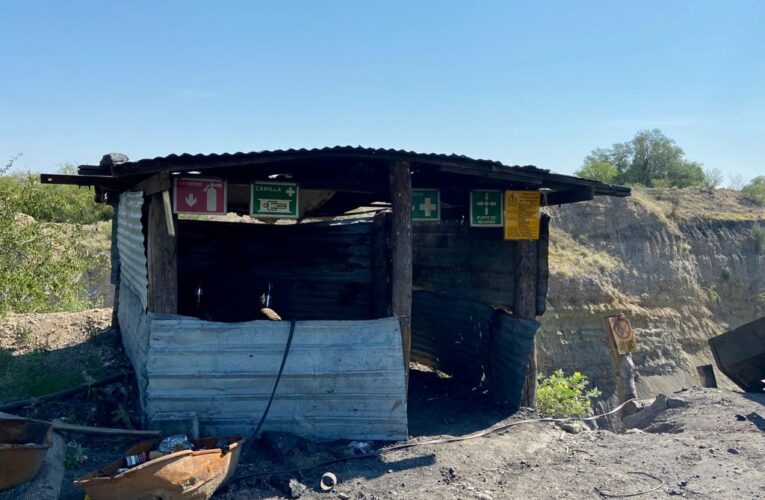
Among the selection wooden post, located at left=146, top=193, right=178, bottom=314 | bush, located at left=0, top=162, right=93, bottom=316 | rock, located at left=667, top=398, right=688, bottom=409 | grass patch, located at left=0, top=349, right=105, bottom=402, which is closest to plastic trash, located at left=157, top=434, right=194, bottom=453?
wooden post, located at left=146, top=193, right=178, bottom=314

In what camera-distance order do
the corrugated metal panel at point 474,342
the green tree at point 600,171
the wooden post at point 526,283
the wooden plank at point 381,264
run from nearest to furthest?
the corrugated metal panel at point 474,342 < the wooden post at point 526,283 < the wooden plank at point 381,264 < the green tree at point 600,171

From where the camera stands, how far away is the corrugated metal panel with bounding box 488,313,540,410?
7744 mm

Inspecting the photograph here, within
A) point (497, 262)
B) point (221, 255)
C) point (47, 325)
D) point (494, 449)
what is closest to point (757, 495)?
point (494, 449)

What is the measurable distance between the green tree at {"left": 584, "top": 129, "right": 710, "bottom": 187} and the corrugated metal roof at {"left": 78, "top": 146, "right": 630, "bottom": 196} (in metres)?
33.1

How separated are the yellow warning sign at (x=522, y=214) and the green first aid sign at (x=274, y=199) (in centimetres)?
264

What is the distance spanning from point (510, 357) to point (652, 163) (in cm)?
3395

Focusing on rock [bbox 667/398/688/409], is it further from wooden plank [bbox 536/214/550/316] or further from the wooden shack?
wooden plank [bbox 536/214/550/316]

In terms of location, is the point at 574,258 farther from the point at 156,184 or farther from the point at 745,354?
the point at 156,184

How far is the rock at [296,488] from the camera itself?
16.9 feet

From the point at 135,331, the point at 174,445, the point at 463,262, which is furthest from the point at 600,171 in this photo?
the point at 174,445

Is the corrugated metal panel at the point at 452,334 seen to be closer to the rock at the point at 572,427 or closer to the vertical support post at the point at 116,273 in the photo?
the rock at the point at 572,427

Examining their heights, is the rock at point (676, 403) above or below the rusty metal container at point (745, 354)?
below

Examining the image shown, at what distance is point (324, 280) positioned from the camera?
32.6 ft

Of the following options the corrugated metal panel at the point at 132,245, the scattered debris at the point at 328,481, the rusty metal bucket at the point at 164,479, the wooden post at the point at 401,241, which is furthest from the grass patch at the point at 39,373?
the wooden post at the point at 401,241
